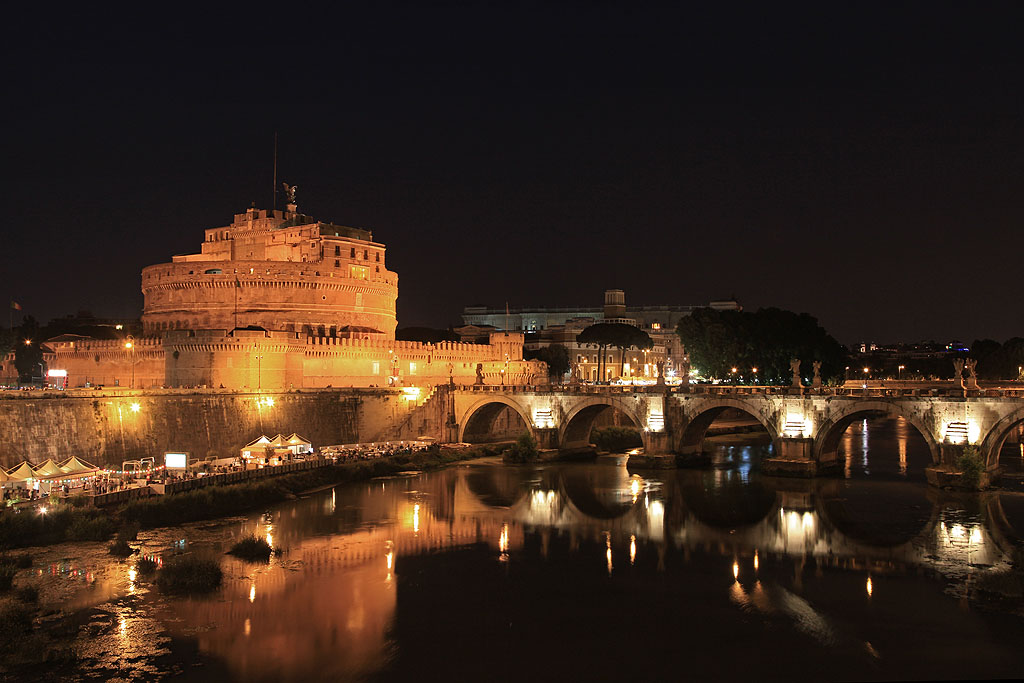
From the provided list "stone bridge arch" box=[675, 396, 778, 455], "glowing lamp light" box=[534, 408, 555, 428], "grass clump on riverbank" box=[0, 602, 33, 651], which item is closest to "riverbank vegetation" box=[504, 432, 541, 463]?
"glowing lamp light" box=[534, 408, 555, 428]

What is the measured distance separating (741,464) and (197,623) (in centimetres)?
3449

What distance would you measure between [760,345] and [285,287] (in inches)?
1430

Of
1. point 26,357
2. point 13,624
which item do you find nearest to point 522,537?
point 13,624

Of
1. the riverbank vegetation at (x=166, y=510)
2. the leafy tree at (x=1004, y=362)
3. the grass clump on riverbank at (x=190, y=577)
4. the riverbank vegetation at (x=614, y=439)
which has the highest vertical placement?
the leafy tree at (x=1004, y=362)

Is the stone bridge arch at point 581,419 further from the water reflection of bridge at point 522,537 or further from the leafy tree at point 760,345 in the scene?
the leafy tree at point 760,345

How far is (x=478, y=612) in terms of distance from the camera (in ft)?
77.3

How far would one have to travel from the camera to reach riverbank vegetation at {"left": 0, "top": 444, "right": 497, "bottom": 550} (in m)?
29.1

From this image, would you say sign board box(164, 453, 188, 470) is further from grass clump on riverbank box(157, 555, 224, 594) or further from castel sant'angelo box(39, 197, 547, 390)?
grass clump on riverbank box(157, 555, 224, 594)

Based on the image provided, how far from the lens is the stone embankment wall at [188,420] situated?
124 ft

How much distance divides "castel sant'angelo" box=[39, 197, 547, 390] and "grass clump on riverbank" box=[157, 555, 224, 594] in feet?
86.4

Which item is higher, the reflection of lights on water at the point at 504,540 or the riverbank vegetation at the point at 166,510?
the riverbank vegetation at the point at 166,510

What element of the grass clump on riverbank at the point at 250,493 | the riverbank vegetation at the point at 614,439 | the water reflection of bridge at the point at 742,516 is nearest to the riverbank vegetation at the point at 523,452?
the grass clump on riverbank at the point at 250,493

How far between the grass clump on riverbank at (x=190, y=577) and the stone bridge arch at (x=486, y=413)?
95.4ft

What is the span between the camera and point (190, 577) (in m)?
25.1
